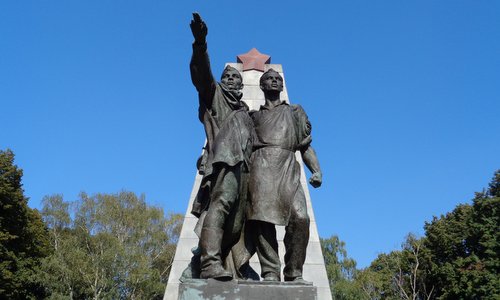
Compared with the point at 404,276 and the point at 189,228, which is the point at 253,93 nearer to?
the point at 189,228

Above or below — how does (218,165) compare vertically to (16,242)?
below

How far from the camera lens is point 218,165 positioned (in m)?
4.22

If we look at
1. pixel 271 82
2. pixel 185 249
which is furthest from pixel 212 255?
pixel 185 249

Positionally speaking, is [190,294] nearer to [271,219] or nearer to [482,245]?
[271,219]

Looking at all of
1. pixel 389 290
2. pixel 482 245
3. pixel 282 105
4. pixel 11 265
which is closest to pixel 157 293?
pixel 11 265

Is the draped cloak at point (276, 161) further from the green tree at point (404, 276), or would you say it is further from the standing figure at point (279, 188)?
the green tree at point (404, 276)

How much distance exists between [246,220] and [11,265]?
83.4 ft

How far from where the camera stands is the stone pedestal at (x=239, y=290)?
3.69 meters

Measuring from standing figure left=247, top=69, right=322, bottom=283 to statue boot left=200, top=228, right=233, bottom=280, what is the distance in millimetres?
410

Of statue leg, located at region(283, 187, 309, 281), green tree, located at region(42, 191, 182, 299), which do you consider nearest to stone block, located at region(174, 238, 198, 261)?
statue leg, located at region(283, 187, 309, 281)

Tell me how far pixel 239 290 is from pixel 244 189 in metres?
0.96

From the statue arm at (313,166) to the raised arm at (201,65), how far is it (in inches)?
43.8

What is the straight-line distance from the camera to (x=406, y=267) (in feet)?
106

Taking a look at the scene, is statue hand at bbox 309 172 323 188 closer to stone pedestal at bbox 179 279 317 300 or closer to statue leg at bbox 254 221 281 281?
statue leg at bbox 254 221 281 281
